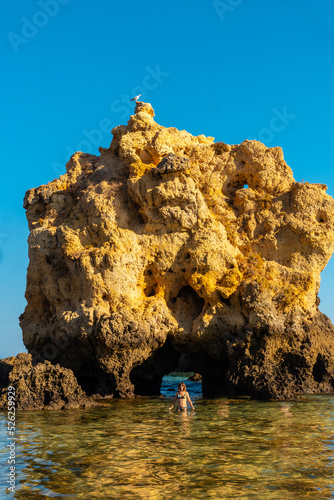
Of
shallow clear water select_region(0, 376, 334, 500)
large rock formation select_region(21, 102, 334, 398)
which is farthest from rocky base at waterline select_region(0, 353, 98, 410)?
large rock formation select_region(21, 102, 334, 398)

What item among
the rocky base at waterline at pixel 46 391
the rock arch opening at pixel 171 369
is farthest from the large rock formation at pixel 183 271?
the rocky base at waterline at pixel 46 391

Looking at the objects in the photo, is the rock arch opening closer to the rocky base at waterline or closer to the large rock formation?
the large rock formation

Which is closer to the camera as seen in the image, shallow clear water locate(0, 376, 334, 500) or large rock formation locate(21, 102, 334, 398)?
shallow clear water locate(0, 376, 334, 500)

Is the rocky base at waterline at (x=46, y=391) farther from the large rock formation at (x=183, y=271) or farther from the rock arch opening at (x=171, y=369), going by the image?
the rock arch opening at (x=171, y=369)

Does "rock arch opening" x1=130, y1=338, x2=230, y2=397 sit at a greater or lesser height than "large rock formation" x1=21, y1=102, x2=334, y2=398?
lesser

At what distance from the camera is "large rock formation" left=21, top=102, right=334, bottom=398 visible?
19234mm

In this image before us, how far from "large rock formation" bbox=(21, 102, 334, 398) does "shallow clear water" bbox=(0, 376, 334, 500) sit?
10.7ft

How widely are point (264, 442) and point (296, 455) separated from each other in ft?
4.61

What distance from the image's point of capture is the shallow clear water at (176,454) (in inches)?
316

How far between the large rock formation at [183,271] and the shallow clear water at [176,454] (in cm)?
326

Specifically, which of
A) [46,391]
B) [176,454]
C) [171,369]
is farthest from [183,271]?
[176,454]

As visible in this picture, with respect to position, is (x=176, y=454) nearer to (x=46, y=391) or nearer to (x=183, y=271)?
(x=46, y=391)

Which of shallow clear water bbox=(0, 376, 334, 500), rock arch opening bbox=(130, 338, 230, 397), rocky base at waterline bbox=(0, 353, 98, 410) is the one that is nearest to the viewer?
shallow clear water bbox=(0, 376, 334, 500)

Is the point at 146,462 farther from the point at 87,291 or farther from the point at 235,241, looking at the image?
the point at 235,241
